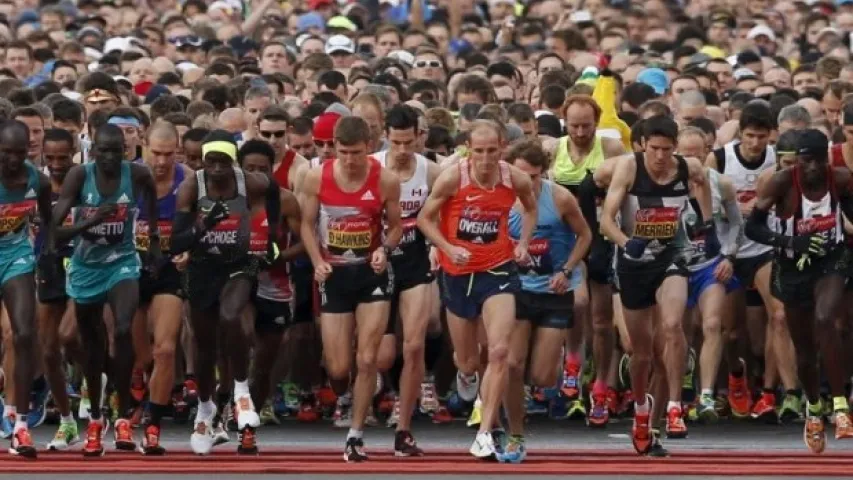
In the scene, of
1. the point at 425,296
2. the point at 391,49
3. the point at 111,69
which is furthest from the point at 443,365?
the point at 391,49

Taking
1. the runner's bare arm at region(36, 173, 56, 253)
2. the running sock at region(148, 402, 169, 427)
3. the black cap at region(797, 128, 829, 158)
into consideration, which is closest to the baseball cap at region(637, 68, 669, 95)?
the black cap at region(797, 128, 829, 158)

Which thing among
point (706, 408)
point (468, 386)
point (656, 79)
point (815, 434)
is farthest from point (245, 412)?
point (656, 79)

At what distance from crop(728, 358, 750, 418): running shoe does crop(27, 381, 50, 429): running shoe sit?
491cm

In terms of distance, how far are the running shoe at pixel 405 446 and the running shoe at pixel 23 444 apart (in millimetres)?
2276

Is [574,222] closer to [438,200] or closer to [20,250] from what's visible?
[438,200]

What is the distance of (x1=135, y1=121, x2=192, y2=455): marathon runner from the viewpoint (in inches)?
701

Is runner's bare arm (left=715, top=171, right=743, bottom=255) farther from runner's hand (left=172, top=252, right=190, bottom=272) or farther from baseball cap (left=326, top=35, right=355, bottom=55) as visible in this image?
baseball cap (left=326, top=35, right=355, bottom=55)

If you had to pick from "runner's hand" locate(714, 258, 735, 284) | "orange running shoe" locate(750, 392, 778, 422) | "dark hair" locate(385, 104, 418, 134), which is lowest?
"orange running shoe" locate(750, 392, 778, 422)

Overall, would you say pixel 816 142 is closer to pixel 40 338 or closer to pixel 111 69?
pixel 40 338

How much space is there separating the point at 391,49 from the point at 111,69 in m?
4.31

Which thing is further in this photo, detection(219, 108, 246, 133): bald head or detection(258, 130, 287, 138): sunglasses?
detection(219, 108, 246, 133): bald head

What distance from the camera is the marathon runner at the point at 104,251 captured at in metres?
17.3

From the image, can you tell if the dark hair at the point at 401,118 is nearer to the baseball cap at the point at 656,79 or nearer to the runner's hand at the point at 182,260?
the runner's hand at the point at 182,260

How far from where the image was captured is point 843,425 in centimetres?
1747
